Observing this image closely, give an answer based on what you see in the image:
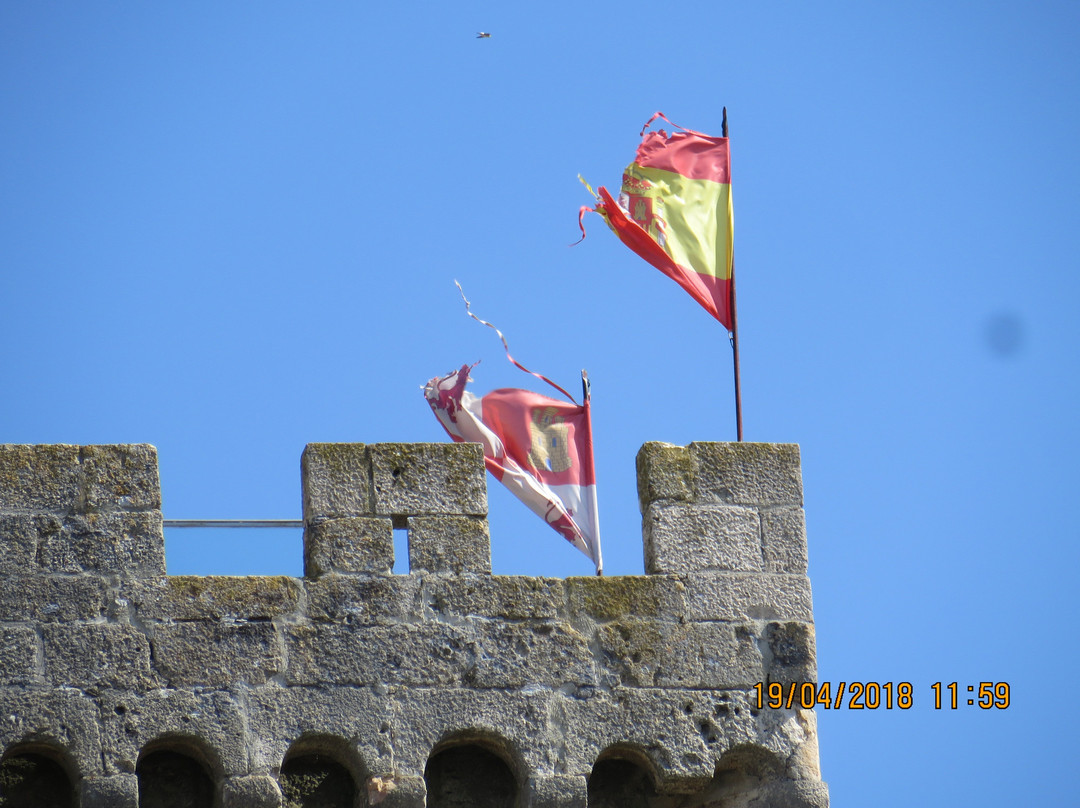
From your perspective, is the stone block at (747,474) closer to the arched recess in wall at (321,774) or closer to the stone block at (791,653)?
the stone block at (791,653)

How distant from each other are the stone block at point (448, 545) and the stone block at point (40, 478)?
1.74 metres

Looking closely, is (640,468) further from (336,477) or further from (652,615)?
(336,477)

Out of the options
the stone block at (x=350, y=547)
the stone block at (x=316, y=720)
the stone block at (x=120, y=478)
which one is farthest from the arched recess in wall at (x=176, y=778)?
the stone block at (x=120, y=478)

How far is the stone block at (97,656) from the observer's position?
938 cm

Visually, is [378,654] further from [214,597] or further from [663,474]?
[663,474]

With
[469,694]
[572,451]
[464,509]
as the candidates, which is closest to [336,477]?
[464,509]

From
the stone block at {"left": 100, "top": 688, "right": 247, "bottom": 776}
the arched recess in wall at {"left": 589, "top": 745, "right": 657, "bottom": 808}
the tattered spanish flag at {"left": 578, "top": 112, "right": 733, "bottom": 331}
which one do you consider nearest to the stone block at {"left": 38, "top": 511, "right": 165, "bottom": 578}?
the stone block at {"left": 100, "top": 688, "right": 247, "bottom": 776}

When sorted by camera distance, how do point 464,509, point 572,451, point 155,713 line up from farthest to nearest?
point 572,451, point 464,509, point 155,713

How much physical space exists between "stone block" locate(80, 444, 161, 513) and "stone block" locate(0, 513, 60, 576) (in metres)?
0.21

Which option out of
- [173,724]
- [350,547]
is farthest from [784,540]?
[173,724]

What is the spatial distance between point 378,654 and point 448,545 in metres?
0.69

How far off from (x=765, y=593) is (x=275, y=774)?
2.75m

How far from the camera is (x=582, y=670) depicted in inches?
389

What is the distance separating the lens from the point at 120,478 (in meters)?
9.80
